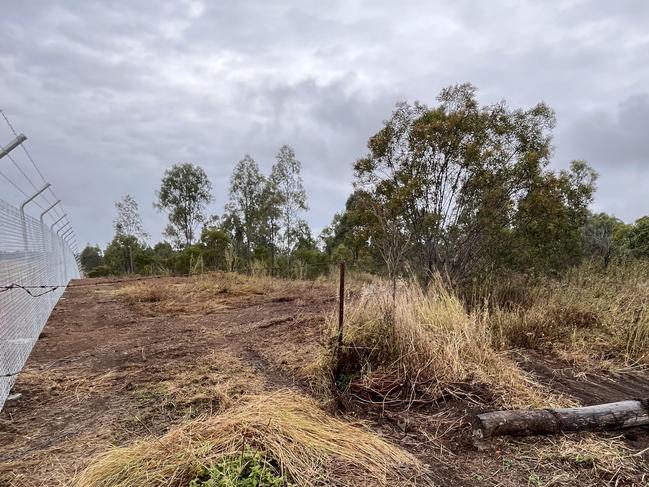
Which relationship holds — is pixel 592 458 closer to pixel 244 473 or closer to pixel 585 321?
pixel 244 473

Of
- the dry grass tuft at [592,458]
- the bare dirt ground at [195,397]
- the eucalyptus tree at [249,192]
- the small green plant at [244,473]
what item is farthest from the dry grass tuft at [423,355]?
the eucalyptus tree at [249,192]

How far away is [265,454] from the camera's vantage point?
2.17 m

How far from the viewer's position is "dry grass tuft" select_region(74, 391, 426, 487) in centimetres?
206

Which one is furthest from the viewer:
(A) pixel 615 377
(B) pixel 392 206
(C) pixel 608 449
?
Result: (B) pixel 392 206

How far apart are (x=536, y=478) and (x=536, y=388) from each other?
133cm

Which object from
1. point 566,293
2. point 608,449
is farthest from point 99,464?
point 566,293

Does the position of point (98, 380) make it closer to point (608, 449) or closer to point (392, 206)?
point (608, 449)

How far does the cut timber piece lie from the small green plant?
4.60 ft

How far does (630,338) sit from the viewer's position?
4.82m

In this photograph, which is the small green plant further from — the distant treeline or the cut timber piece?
the distant treeline

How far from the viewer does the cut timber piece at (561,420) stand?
2793 millimetres

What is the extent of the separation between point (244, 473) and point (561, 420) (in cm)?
209

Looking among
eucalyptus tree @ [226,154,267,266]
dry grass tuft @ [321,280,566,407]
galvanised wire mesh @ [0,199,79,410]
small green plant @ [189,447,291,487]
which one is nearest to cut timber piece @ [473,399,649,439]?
dry grass tuft @ [321,280,566,407]

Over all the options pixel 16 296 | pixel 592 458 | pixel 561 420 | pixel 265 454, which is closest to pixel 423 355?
pixel 561 420
